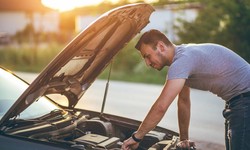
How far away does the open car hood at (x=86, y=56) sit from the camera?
283 centimetres

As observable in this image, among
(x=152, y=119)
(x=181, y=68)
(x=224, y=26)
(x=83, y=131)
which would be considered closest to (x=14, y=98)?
(x=83, y=131)

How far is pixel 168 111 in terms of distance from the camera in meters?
9.98

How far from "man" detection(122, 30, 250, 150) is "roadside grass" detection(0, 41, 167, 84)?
998 cm

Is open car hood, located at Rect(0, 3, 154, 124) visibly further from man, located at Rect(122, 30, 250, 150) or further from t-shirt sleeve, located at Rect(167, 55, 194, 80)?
t-shirt sleeve, located at Rect(167, 55, 194, 80)

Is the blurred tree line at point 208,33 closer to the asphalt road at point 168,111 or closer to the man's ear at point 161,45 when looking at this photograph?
the asphalt road at point 168,111

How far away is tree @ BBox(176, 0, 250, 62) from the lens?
17.4 m

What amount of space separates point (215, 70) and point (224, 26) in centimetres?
1531

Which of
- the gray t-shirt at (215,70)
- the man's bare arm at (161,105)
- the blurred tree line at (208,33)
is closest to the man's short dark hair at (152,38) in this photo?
the gray t-shirt at (215,70)

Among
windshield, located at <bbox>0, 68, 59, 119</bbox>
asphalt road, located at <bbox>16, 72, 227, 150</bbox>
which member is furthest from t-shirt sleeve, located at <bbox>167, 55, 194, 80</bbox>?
asphalt road, located at <bbox>16, 72, 227, 150</bbox>

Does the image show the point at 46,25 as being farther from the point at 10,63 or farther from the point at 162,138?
the point at 162,138

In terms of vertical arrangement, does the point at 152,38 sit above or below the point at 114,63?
above

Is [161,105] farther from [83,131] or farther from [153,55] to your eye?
[83,131]

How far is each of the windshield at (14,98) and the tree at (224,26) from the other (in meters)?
14.6

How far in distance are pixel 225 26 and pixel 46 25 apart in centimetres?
3853
